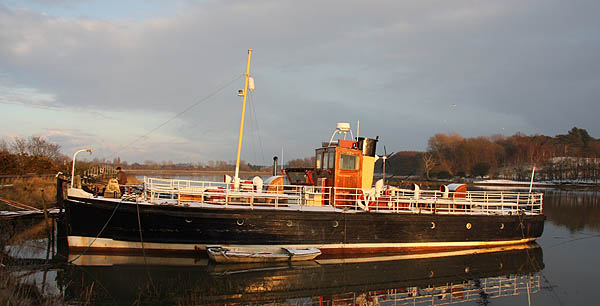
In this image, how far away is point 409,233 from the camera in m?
14.8

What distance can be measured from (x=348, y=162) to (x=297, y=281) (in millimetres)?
Answer: 5569

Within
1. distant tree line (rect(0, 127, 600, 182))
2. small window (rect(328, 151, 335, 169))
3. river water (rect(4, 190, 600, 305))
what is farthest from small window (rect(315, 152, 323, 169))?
distant tree line (rect(0, 127, 600, 182))

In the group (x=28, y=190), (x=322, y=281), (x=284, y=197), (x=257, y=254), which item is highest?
(x=284, y=197)

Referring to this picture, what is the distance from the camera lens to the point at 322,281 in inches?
461

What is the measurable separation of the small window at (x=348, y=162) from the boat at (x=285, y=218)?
0.13 feet

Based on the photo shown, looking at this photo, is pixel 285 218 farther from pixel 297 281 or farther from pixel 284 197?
pixel 297 281

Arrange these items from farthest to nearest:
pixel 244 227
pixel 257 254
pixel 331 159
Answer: pixel 331 159 → pixel 244 227 → pixel 257 254

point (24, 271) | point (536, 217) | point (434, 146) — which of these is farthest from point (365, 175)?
point (434, 146)

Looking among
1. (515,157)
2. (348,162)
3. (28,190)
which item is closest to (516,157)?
(515,157)

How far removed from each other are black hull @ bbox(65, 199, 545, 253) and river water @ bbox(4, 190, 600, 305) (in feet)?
2.01

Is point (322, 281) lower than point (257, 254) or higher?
lower

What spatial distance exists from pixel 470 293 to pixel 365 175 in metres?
5.96

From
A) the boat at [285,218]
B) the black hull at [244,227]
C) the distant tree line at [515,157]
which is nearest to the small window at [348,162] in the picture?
the boat at [285,218]

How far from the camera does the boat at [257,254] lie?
1230 centimetres
